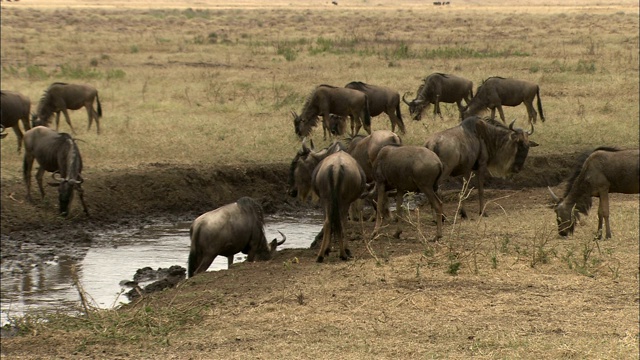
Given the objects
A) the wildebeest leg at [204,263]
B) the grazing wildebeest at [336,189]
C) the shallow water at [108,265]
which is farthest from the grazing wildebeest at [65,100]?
the grazing wildebeest at [336,189]

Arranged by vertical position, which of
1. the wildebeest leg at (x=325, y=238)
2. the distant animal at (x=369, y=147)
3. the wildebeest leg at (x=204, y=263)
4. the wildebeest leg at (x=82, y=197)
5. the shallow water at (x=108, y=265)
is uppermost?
the distant animal at (x=369, y=147)

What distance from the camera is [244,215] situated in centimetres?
1005

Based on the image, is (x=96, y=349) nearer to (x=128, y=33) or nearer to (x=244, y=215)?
(x=244, y=215)

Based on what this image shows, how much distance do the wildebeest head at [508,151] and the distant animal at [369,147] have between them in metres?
1.48

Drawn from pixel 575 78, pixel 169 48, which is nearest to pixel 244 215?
pixel 575 78

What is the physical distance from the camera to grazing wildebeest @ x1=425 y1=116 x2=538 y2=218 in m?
11.9

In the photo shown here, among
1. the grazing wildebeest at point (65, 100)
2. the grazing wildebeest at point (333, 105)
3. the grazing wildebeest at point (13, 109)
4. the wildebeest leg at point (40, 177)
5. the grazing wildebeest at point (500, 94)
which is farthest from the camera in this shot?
the grazing wildebeest at point (500, 94)

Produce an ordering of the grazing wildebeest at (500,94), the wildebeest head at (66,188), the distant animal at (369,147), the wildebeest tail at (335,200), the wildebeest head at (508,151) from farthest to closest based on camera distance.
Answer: the grazing wildebeest at (500,94) → the wildebeest head at (66,188) → the wildebeest head at (508,151) → the distant animal at (369,147) → the wildebeest tail at (335,200)

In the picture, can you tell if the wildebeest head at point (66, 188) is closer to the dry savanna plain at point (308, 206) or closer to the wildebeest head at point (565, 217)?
the dry savanna plain at point (308, 206)

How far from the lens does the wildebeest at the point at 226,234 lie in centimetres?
973

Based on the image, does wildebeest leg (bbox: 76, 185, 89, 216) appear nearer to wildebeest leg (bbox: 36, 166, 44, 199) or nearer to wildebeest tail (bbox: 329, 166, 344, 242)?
wildebeest leg (bbox: 36, 166, 44, 199)

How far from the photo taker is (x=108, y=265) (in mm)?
11914

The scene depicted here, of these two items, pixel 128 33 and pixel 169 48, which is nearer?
pixel 169 48

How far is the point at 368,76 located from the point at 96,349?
16.5 m
